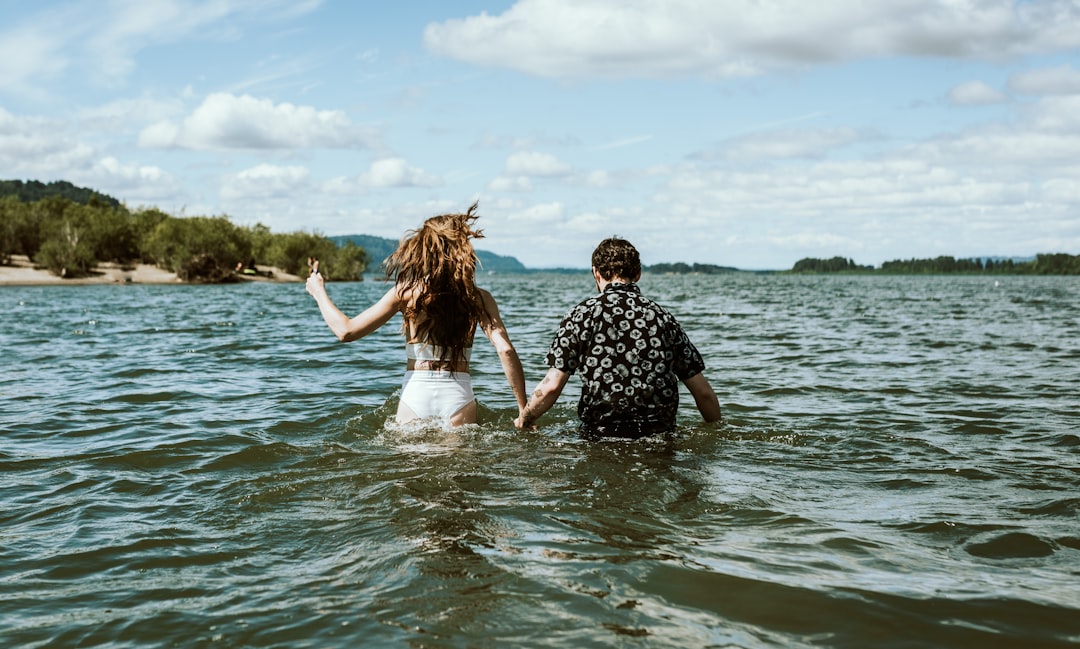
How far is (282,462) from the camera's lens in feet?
25.9

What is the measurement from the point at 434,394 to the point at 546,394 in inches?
41.0

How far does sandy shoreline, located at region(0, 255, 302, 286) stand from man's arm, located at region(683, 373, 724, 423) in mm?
91547

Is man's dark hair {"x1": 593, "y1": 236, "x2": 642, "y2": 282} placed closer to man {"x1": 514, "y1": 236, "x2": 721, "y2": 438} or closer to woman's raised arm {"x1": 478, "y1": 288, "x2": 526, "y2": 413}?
man {"x1": 514, "y1": 236, "x2": 721, "y2": 438}

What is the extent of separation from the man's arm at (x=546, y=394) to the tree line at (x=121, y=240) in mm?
80717

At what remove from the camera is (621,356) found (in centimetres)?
756

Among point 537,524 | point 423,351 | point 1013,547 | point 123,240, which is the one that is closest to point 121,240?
point 123,240

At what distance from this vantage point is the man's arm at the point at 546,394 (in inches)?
301

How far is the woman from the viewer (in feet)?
23.6

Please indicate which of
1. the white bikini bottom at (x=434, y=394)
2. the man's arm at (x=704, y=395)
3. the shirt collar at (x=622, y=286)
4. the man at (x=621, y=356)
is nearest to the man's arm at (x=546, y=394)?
the man at (x=621, y=356)

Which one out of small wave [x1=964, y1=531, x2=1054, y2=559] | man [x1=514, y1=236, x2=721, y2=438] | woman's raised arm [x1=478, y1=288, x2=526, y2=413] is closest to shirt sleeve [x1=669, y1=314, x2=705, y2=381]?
man [x1=514, y1=236, x2=721, y2=438]

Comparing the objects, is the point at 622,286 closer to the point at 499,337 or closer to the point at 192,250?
the point at 499,337

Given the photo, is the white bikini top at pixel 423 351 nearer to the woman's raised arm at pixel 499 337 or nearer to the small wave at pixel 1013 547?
the woman's raised arm at pixel 499 337

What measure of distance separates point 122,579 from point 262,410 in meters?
6.45

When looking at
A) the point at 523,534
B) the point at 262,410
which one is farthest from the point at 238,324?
the point at 523,534
